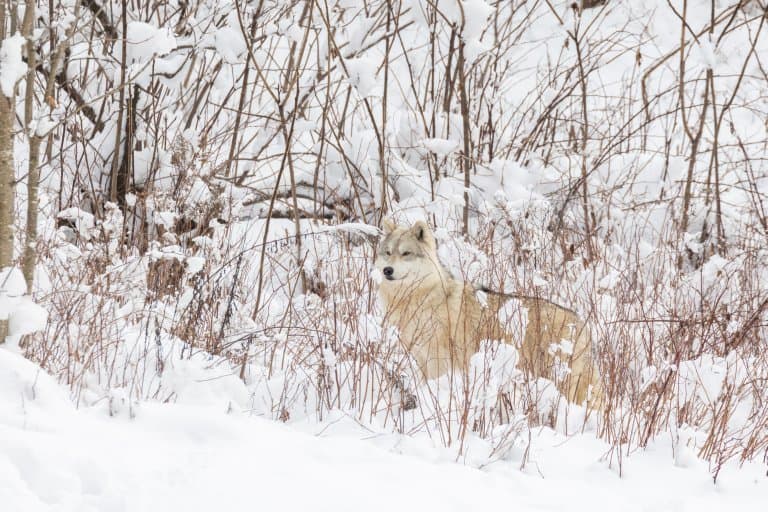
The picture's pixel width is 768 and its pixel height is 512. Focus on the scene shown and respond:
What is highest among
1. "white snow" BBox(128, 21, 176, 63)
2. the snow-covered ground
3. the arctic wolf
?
"white snow" BBox(128, 21, 176, 63)

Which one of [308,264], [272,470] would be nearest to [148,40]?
[308,264]

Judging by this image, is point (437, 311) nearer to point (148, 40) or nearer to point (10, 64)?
point (148, 40)

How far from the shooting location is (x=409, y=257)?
554 centimetres

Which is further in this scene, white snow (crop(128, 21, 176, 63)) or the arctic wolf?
the arctic wolf

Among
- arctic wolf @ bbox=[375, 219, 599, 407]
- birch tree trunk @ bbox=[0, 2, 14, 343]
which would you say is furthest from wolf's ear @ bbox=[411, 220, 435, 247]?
birch tree trunk @ bbox=[0, 2, 14, 343]

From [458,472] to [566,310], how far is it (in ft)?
6.34

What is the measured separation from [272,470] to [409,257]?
9.54 ft

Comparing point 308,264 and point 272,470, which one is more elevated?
point 308,264

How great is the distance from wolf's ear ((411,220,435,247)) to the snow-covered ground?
7.22 ft

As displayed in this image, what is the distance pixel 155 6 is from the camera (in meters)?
6.35

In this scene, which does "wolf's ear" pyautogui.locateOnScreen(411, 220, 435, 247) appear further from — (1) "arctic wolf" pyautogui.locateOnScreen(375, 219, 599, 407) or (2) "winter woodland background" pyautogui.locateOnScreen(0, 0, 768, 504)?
(2) "winter woodland background" pyautogui.locateOnScreen(0, 0, 768, 504)

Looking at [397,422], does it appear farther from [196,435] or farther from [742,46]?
[742,46]

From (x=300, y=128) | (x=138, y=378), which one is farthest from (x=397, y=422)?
(x=300, y=128)

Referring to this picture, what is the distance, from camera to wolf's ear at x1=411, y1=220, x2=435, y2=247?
555 centimetres
